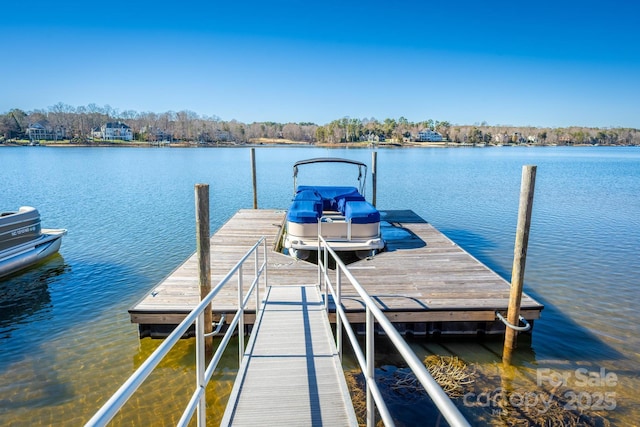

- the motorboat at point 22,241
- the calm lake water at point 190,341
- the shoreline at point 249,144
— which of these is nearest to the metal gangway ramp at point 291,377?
the calm lake water at point 190,341

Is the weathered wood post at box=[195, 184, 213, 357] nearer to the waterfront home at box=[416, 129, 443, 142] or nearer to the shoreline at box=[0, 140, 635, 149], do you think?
the shoreline at box=[0, 140, 635, 149]

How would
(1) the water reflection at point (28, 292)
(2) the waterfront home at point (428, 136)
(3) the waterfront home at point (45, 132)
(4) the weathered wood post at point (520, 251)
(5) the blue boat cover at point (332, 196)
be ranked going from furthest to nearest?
(2) the waterfront home at point (428, 136), (3) the waterfront home at point (45, 132), (5) the blue boat cover at point (332, 196), (1) the water reflection at point (28, 292), (4) the weathered wood post at point (520, 251)

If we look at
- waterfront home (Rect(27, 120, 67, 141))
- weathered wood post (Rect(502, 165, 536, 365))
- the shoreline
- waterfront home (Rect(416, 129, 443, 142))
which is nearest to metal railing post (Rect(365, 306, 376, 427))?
weathered wood post (Rect(502, 165, 536, 365))

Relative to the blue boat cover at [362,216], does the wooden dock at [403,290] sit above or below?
below

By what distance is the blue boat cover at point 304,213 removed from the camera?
1000cm

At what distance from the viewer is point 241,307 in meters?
4.55

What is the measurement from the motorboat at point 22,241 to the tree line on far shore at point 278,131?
11315 centimetres

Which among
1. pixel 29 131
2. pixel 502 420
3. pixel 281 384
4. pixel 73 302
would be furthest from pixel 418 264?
pixel 29 131

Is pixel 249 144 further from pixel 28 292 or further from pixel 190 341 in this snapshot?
pixel 190 341

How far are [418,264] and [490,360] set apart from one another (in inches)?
105

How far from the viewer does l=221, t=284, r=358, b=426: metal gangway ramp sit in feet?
10.6

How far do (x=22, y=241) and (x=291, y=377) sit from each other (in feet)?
35.8

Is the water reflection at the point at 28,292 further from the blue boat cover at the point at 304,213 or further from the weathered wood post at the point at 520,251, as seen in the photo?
the weathered wood post at the point at 520,251

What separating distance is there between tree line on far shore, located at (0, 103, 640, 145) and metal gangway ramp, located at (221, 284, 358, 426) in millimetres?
122859
